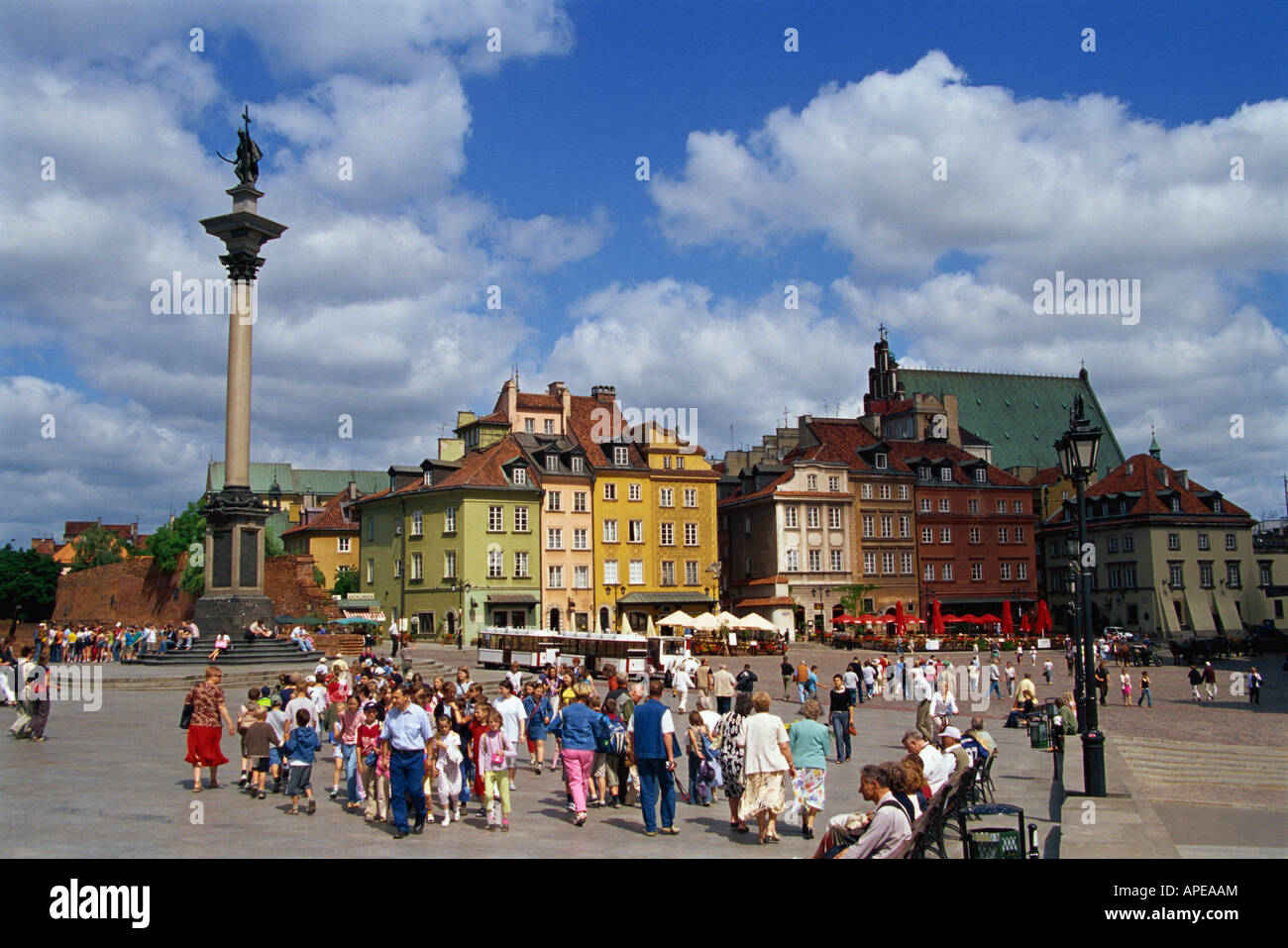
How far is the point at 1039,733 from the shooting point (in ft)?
74.2

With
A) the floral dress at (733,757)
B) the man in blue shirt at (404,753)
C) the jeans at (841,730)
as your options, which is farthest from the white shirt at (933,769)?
the jeans at (841,730)

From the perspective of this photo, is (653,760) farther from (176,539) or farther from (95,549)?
(95,549)

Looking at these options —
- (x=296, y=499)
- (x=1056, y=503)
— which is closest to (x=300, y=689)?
(x=1056, y=503)

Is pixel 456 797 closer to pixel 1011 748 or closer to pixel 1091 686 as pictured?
pixel 1091 686

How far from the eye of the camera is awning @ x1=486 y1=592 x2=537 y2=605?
203ft

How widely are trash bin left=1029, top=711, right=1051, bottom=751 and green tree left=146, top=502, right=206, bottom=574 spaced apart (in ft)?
172

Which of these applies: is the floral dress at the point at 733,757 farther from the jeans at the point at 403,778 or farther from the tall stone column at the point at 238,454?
the tall stone column at the point at 238,454

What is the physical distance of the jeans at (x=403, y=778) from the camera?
1202 cm

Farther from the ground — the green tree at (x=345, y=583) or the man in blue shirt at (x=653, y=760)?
the green tree at (x=345, y=583)

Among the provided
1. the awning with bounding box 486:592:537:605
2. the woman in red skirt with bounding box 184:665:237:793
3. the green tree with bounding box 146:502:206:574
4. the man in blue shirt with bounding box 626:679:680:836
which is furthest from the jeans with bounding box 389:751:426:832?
the green tree with bounding box 146:502:206:574

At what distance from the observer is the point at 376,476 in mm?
134000

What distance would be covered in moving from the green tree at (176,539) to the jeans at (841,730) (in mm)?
52654
